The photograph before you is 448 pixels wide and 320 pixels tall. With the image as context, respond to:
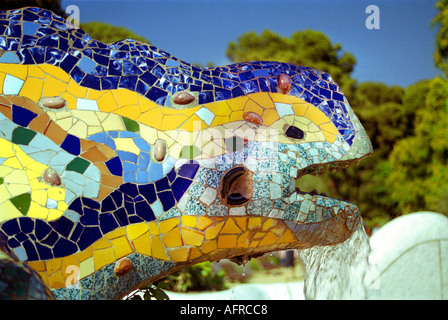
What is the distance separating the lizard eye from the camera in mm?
3769

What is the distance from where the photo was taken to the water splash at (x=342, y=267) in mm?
4266

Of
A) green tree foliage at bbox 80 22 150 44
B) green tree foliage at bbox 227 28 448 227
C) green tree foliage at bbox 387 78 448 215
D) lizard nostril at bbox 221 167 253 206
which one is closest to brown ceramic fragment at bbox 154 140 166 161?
lizard nostril at bbox 221 167 253 206

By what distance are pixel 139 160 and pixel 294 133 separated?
3.70 ft

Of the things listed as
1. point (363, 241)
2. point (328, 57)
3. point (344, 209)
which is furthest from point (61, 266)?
point (328, 57)

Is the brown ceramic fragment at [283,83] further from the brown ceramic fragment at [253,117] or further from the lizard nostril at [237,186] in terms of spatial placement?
the lizard nostril at [237,186]

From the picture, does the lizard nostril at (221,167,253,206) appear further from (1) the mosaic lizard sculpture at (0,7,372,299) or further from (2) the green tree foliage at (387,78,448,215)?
(2) the green tree foliage at (387,78,448,215)

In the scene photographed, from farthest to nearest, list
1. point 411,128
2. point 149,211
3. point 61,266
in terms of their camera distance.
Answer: point 411,128 → point 149,211 → point 61,266

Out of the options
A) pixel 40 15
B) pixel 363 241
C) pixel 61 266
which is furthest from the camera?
pixel 363 241

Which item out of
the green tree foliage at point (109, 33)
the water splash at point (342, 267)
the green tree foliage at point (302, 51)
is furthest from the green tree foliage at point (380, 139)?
the water splash at point (342, 267)

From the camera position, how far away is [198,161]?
3496mm

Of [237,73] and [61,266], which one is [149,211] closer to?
[61,266]

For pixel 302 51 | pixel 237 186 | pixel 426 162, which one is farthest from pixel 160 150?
pixel 426 162

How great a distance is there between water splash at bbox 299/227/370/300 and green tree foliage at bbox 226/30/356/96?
9.67 m
